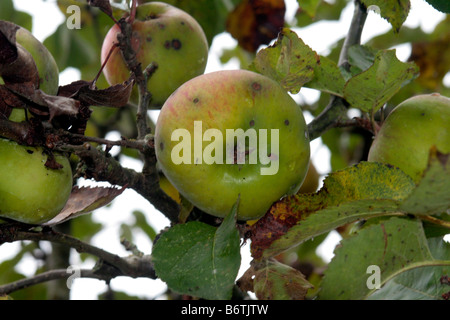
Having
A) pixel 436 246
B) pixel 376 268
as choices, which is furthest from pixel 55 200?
pixel 436 246

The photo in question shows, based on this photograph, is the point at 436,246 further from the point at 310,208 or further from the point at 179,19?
the point at 179,19

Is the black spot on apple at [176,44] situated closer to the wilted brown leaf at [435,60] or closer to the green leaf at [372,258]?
the green leaf at [372,258]

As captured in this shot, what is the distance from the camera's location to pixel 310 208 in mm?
999

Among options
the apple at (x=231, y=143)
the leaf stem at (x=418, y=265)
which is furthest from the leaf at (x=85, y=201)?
the leaf stem at (x=418, y=265)

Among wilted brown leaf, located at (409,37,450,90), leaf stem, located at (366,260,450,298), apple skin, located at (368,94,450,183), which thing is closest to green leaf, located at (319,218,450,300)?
leaf stem, located at (366,260,450,298)

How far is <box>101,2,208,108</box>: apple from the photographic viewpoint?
1403 millimetres

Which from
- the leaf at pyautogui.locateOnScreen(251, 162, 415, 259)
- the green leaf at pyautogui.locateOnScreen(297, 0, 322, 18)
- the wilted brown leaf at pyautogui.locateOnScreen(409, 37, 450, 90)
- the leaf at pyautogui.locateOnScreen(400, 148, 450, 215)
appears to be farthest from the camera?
the wilted brown leaf at pyautogui.locateOnScreen(409, 37, 450, 90)

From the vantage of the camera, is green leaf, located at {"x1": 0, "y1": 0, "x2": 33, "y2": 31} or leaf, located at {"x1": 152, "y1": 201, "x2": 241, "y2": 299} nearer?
leaf, located at {"x1": 152, "y1": 201, "x2": 241, "y2": 299}

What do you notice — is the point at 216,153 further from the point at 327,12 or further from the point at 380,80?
the point at 327,12

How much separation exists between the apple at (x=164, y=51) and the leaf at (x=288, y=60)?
31cm

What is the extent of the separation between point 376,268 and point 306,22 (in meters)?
1.93

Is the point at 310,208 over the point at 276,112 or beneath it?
beneath

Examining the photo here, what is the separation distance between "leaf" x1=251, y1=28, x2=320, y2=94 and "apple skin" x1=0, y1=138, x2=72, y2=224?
20.1 inches

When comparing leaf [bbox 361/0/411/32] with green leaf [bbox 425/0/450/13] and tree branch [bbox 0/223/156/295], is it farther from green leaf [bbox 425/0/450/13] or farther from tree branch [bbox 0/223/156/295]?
tree branch [bbox 0/223/156/295]
